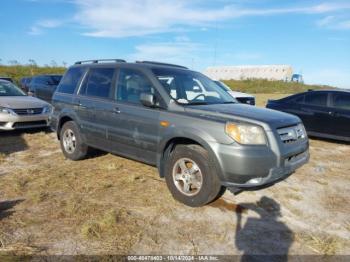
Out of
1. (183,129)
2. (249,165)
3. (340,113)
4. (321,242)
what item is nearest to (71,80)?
(183,129)

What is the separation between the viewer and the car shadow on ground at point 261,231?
337cm

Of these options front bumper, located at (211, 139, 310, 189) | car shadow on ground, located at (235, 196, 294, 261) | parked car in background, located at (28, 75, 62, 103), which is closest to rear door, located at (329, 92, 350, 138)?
car shadow on ground, located at (235, 196, 294, 261)

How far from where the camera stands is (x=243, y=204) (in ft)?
15.0

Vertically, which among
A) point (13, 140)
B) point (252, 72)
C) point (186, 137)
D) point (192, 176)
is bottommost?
point (13, 140)

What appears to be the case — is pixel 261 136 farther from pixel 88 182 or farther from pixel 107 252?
pixel 88 182

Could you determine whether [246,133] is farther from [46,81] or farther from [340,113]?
[46,81]

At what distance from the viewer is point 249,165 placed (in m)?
3.93

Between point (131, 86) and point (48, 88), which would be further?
point (48, 88)

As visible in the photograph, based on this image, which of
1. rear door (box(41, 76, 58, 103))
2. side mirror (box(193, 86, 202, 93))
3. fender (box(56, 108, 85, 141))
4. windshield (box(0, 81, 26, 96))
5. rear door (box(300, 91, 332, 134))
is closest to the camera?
side mirror (box(193, 86, 202, 93))

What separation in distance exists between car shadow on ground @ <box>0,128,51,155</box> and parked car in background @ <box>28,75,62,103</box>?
5.62 m

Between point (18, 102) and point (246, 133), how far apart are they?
6987 millimetres

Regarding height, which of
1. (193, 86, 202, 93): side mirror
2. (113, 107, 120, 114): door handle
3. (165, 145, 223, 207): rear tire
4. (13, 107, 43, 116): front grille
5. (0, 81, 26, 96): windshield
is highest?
(193, 86, 202, 93): side mirror

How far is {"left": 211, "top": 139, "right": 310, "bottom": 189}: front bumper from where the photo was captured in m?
3.94

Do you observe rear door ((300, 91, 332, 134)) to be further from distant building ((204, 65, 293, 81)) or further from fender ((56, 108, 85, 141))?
distant building ((204, 65, 293, 81))
